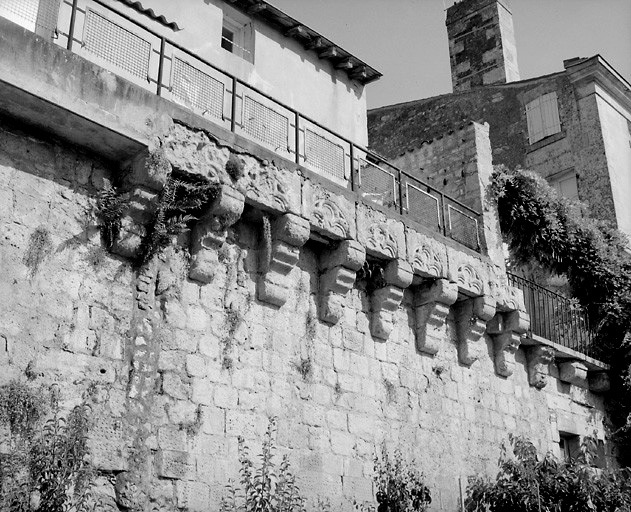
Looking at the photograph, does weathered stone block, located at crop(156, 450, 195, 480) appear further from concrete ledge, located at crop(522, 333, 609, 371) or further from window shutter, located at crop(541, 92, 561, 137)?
window shutter, located at crop(541, 92, 561, 137)

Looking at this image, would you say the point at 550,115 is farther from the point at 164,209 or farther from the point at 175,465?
the point at 175,465

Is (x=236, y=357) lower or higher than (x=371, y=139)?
lower

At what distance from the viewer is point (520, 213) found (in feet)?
38.3

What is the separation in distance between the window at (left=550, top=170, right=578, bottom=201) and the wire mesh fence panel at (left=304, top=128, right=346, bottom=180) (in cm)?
801

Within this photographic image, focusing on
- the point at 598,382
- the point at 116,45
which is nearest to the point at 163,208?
the point at 116,45

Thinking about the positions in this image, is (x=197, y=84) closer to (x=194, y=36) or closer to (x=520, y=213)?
(x=194, y=36)

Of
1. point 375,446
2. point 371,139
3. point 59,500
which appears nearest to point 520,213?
point 375,446

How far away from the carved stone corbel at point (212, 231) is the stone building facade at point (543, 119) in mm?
7943

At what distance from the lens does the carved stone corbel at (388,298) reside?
28.9 ft

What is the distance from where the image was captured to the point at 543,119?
1669cm

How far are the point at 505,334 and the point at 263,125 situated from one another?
4.07 metres

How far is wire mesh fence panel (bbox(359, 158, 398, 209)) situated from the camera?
9570 millimetres

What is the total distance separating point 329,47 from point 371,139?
550 centimetres

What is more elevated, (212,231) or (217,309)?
(212,231)
